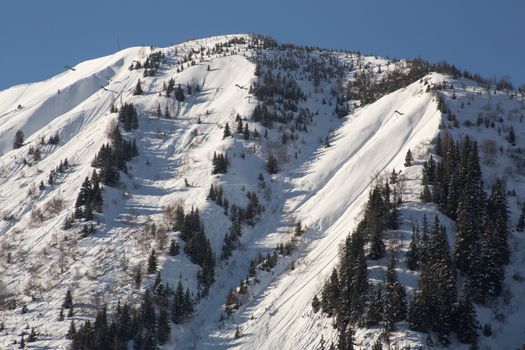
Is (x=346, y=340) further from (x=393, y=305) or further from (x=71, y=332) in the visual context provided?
(x=71, y=332)

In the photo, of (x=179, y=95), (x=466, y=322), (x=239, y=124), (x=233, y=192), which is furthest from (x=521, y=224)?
(x=179, y=95)

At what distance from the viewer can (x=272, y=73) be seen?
170625mm

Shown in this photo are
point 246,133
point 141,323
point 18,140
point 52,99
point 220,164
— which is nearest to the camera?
point 141,323

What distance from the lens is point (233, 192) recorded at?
4306 inches

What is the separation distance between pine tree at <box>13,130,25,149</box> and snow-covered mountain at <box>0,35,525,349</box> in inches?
128

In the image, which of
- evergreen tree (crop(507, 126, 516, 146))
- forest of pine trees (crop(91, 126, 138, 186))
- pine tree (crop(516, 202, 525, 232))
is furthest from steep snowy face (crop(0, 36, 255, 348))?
evergreen tree (crop(507, 126, 516, 146))

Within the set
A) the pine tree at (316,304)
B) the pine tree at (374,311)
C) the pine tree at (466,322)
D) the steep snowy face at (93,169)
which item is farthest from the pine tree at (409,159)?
the pine tree at (466,322)

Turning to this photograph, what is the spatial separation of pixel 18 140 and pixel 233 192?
64128mm

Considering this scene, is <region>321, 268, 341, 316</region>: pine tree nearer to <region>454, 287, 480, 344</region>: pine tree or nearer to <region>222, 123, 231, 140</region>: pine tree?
<region>454, 287, 480, 344</region>: pine tree

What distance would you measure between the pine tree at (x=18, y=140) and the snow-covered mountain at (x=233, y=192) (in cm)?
326

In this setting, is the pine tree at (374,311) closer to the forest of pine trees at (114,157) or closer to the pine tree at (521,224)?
the pine tree at (521,224)

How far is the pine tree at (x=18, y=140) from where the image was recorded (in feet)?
474

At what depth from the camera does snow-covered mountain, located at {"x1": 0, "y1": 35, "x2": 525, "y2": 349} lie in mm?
79125

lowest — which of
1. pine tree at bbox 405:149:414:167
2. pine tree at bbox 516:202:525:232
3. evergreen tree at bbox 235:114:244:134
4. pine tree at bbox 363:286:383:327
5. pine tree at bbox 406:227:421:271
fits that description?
pine tree at bbox 363:286:383:327
